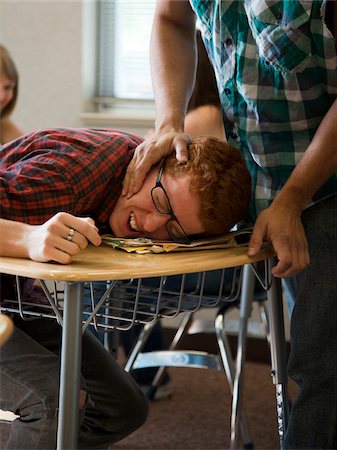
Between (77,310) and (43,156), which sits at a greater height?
(43,156)

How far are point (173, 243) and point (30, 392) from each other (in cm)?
40

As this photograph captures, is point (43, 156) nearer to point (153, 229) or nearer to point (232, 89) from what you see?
point (153, 229)

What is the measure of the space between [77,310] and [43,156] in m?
0.37

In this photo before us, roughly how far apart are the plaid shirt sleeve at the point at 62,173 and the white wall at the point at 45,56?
1975mm

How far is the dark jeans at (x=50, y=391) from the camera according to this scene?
150cm

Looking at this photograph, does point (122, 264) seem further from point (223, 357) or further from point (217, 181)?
point (223, 357)

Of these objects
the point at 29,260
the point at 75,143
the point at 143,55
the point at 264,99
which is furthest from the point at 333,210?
the point at 143,55

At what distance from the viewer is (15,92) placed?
310 cm

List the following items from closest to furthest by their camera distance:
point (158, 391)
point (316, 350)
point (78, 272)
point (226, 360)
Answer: point (78, 272) → point (316, 350) → point (226, 360) → point (158, 391)

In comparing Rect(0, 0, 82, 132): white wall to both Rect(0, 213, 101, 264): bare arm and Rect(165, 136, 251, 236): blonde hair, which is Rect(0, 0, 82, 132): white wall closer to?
Rect(165, 136, 251, 236): blonde hair

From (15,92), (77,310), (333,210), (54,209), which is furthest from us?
(15,92)

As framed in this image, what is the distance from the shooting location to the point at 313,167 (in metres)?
1.50

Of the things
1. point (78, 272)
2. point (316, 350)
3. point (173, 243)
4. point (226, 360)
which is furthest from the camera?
point (226, 360)

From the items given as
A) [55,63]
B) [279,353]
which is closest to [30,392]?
[279,353]
